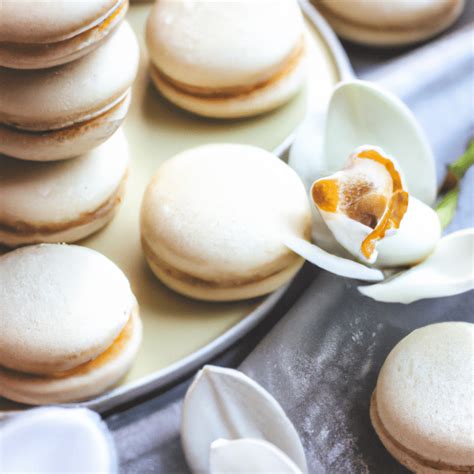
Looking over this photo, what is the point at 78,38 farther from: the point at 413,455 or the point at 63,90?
the point at 413,455

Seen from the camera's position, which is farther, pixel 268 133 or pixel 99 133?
pixel 268 133

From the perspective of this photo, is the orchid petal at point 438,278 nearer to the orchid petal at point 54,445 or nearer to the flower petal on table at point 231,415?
the flower petal on table at point 231,415

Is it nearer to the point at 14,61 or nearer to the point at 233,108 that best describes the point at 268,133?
the point at 233,108

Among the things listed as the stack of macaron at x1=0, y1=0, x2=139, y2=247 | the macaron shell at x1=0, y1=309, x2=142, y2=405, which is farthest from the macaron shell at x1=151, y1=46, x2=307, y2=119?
the macaron shell at x1=0, y1=309, x2=142, y2=405

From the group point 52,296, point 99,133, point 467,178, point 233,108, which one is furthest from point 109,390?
point 467,178

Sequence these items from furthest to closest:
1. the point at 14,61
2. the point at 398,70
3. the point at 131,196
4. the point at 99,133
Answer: the point at 398,70 < the point at 131,196 < the point at 99,133 < the point at 14,61

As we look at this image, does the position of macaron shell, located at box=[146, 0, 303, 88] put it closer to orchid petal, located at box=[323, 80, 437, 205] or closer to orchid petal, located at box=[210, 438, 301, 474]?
orchid petal, located at box=[323, 80, 437, 205]

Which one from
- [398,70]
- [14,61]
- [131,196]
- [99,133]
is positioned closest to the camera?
[14,61]
